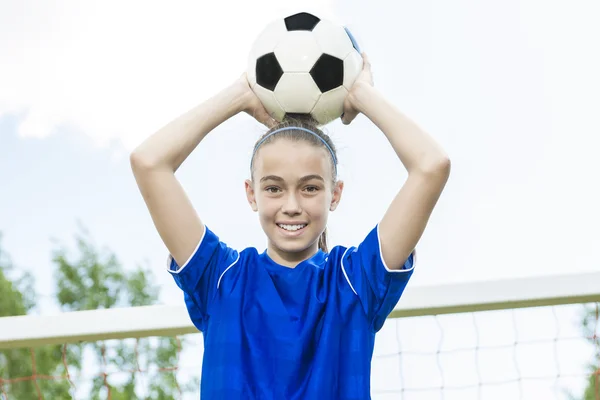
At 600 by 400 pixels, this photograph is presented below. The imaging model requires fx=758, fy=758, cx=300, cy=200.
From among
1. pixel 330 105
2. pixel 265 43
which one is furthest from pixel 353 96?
pixel 265 43

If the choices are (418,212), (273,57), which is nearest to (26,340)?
(273,57)

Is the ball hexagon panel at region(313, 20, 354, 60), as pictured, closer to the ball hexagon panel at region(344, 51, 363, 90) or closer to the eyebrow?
the ball hexagon panel at region(344, 51, 363, 90)

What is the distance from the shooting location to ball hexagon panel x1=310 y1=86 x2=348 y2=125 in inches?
81.8

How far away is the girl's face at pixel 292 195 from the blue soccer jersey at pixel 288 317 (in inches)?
2.9

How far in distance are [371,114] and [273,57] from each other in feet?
1.12

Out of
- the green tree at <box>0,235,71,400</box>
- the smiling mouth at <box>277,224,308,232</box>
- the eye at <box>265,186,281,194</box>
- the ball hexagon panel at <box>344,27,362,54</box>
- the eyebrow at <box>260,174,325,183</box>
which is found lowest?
the smiling mouth at <box>277,224,308,232</box>

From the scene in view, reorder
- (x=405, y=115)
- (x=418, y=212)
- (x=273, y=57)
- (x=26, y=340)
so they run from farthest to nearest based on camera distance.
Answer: (x=26, y=340) < (x=273, y=57) < (x=405, y=115) < (x=418, y=212)

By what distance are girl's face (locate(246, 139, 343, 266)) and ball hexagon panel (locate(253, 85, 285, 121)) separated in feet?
0.50

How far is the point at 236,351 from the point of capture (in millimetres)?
1832

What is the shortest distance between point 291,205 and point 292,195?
0.03 metres

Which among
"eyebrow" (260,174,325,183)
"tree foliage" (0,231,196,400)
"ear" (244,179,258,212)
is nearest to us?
"eyebrow" (260,174,325,183)

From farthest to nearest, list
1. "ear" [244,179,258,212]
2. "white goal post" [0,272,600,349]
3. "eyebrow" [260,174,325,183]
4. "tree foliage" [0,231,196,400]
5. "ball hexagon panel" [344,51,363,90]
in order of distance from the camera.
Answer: "tree foliage" [0,231,196,400]
"white goal post" [0,272,600,349]
"ball hexagon panel" [344,51,363,90]
"ear" [244,179,258,212]
"eyebrow" [260,174,325,183]

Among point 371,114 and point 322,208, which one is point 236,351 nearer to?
point 322,208

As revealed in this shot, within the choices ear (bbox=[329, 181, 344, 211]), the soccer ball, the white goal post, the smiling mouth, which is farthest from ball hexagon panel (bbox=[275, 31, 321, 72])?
the white goal post
